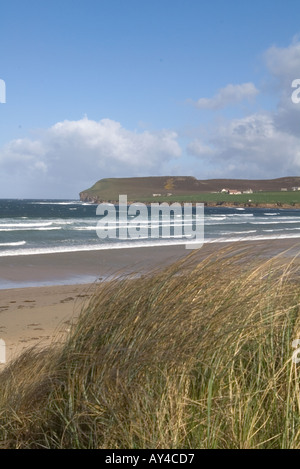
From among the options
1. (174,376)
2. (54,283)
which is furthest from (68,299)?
(174,376)

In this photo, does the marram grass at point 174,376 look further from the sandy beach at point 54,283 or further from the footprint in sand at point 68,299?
the footprint in sand at point 68,299

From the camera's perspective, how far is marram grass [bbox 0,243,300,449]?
8.48 feet

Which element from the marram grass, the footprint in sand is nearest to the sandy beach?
the footprint in sand

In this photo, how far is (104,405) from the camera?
273cm

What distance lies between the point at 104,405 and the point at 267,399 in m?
0.89

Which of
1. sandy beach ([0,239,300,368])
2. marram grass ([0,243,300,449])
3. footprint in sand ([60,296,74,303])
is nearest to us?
marram grass ([0,243,300,449])

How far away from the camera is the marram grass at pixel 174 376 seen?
2.59 metres

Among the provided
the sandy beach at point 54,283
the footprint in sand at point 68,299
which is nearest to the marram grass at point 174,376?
the sandy beach at point 54,283

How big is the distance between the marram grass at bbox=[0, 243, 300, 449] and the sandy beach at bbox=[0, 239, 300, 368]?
674 millimetres

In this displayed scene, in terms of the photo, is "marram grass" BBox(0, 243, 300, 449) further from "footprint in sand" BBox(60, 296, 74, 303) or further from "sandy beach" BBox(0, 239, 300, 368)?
"footprint in sand" BBox(60, 296, 74, 303)

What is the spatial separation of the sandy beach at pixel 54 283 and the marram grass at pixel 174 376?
67 centimetres
